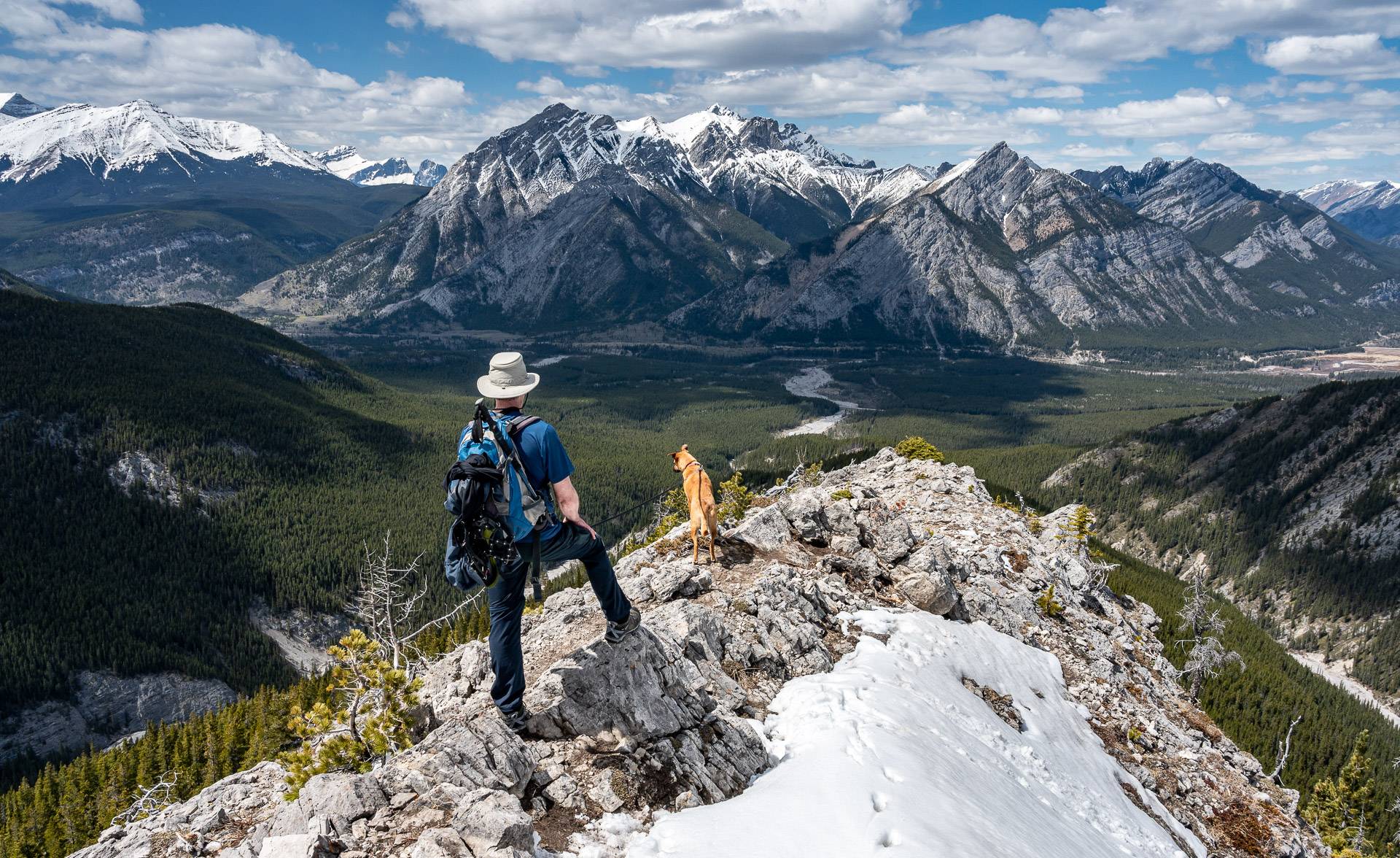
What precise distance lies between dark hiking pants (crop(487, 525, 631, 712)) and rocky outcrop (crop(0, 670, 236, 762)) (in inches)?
3561

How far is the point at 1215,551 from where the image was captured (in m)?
150

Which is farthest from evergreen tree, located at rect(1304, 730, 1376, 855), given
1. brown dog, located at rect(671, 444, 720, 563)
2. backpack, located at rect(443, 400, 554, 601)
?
backpack, located at rect(443, 400, 554, 601)

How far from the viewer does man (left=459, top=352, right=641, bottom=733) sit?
12242 millimetres

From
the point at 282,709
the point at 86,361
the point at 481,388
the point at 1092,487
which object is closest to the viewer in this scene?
the point at 481,388

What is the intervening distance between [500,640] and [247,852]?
4.52 metres

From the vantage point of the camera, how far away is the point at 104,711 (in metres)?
84.9

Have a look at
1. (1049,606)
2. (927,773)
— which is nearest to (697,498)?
(927,773)

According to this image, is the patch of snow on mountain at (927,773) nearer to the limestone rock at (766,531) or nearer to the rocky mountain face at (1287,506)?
the limestone rock at (766,531)

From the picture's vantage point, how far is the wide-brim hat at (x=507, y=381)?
12.4 m

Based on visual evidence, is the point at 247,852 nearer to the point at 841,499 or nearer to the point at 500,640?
the point at 500,640

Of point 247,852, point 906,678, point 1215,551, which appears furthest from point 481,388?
point 1215,551

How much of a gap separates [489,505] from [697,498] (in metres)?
11.7

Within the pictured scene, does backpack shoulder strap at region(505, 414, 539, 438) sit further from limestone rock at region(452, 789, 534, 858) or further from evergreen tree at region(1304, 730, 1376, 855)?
evergreen tree at region(1304, 730, 1376, 855)

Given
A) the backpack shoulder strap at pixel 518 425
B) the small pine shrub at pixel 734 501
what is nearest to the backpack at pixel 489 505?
the backpack shoulder strap at pixel 518 425
